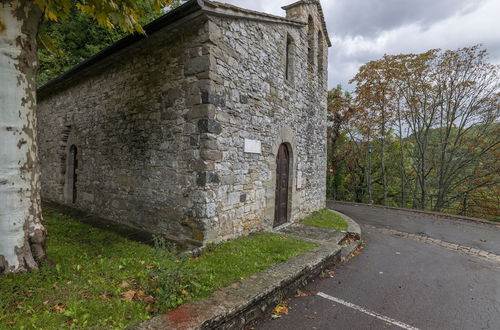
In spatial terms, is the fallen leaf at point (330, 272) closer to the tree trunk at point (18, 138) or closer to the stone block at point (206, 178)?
the stone block at point (206, 178)

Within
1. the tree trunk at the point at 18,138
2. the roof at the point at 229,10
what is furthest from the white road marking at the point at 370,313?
the roof at the point at 229,10

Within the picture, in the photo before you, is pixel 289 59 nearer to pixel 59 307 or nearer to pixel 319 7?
pixel 319 7

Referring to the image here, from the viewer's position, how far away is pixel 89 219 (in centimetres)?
658

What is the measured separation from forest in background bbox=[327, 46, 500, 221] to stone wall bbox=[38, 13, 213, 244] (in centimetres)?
1221

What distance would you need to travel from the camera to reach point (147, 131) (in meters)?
5.46

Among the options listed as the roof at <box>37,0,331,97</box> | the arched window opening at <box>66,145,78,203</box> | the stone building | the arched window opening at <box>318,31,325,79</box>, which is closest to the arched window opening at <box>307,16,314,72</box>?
the stone building

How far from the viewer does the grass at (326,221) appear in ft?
24.0

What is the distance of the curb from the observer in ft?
7.98

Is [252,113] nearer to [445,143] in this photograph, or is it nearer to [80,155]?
[80,155]

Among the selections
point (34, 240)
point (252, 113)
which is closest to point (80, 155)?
point (34, 240)

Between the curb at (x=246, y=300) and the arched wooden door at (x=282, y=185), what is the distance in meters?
2.53

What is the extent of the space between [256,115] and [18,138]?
3.95 m

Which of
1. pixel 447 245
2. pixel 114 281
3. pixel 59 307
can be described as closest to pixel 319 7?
pixel 447 245

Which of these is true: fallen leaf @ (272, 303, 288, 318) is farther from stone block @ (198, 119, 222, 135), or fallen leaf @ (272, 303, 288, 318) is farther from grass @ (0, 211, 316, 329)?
stone block @ (198, 119, 222, 135)
